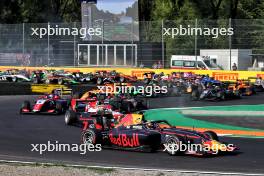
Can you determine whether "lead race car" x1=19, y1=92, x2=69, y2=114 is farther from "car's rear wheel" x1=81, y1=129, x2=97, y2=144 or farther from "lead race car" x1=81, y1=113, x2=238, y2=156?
"car's rear wheel" x1=81, y1=129, x2=97, y2=144

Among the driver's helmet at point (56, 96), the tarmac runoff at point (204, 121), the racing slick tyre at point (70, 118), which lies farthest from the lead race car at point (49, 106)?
the tarmac runoff at point (204, 121)

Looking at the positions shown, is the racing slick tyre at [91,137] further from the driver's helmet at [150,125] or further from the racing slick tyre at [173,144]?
the racing slick tyre at [173,144]

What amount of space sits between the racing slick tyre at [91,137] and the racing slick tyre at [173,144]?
1.74 meters

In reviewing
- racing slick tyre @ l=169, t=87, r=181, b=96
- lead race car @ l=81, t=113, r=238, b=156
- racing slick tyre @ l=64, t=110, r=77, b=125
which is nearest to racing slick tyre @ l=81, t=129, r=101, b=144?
lead race car @ l=81, t=113, r=238, b=156

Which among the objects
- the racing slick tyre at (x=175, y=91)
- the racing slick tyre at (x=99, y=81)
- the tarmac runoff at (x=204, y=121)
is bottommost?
the tarmac runoff at (x=204, y=121)

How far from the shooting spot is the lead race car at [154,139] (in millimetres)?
11844

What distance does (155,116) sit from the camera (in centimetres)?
1902

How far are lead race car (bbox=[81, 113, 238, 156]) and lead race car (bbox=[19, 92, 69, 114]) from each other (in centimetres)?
646

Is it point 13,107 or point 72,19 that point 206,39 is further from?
point 72,19

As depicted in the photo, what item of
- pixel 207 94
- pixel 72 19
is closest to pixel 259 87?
pixel 207 94

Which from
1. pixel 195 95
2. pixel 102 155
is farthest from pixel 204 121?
pixel 195 95

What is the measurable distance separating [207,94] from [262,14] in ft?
89.2

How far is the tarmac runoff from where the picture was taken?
15594 mm

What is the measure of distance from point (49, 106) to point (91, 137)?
7274 mm
